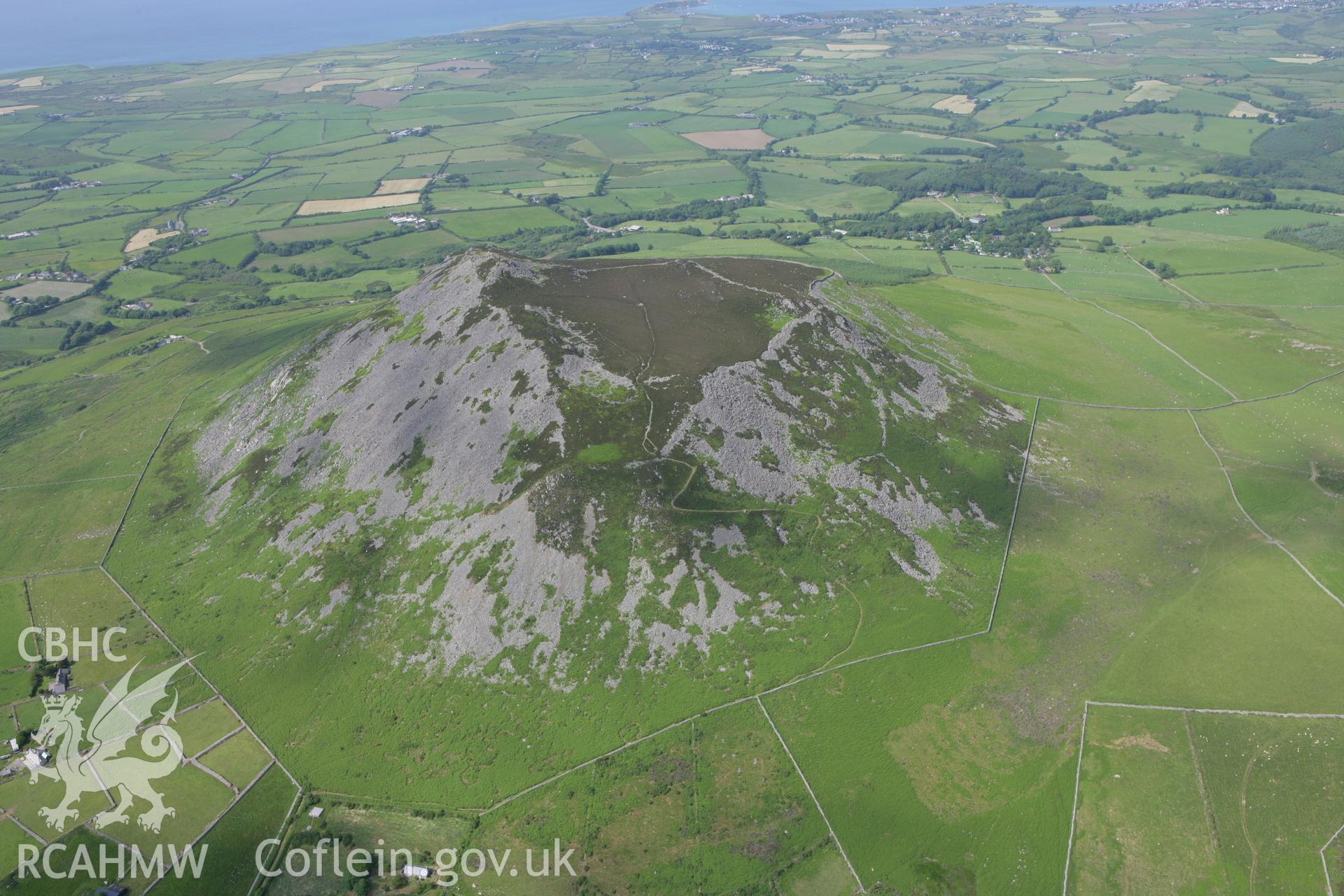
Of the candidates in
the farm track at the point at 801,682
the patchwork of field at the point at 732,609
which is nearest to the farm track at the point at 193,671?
the farm track at the point at 801,682

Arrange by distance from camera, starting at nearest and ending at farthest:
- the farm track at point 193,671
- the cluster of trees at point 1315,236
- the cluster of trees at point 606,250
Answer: the farm track at point 193,671 → the cluster of trees at point 1315,236 → the cluster of trees at point 606,250

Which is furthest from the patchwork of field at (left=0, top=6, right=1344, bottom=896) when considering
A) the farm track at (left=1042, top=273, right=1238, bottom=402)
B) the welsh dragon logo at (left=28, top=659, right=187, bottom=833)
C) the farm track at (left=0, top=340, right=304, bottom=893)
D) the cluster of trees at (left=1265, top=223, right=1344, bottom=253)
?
the cluster of trees at (left=1265, top=223, right=1344, bottom=253)

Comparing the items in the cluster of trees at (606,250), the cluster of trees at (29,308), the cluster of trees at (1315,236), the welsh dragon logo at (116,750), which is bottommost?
the cluster of trees at (1315,236)

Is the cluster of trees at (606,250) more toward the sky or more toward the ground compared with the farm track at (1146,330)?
more toward the sky

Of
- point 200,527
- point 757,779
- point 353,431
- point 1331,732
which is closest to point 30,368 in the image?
point 200,527

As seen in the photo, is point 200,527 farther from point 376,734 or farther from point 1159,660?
point 1159,660

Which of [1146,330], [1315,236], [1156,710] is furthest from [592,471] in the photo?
[1315,236]

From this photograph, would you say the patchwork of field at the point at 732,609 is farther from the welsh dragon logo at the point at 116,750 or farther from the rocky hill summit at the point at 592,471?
the welsh dragon logo at the point at 116,750

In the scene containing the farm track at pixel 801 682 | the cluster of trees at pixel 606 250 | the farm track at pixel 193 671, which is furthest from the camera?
the cluster of trees at pixel 606 250
